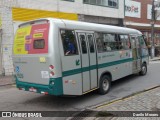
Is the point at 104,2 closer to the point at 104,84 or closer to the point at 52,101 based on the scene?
the point at 104,84

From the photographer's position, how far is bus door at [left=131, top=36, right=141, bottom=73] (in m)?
10.7

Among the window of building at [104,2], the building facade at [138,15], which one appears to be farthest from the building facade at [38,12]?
the building facade at [138,15]

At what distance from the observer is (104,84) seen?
26.9ft

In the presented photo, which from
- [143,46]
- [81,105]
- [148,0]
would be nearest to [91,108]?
[81,105]

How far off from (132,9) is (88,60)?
2147 centimetres

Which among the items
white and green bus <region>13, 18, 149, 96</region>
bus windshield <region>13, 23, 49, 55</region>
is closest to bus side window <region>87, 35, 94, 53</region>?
white and green bus <region>13, 18, 149, 96</region>

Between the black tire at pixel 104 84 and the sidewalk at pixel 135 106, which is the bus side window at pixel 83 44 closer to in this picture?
the black tire at pixel 104 84

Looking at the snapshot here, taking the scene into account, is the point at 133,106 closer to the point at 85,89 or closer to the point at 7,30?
the point at 85,89

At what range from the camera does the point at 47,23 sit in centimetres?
620

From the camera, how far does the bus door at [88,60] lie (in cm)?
691

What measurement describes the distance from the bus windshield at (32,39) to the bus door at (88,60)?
3.98 ft

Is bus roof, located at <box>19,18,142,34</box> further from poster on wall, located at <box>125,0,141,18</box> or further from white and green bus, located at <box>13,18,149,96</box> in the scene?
poster on wall, located at <box>125,0,141,18</box>

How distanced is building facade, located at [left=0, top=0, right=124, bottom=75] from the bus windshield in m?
7.18

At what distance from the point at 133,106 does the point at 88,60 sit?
2.08 metres
